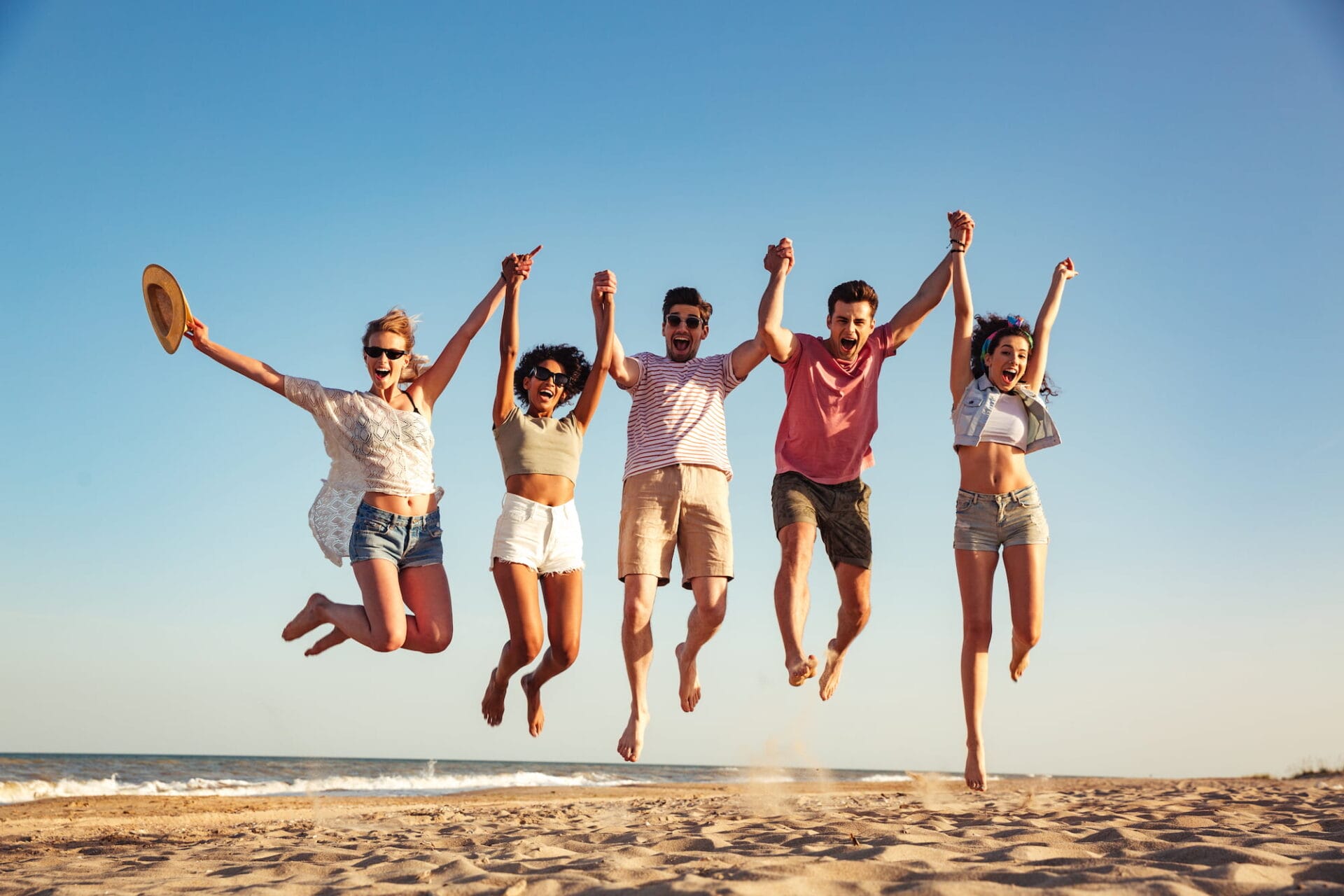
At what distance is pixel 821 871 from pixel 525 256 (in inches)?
162

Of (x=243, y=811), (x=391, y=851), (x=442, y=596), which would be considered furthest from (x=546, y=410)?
(x=243, y=811)

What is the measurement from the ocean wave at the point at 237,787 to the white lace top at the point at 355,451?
1054 cm

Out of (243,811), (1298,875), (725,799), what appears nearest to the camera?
(1298,875)

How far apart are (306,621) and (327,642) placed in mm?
187

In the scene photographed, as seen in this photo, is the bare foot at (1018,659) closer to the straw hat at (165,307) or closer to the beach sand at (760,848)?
the beach sand at (760,848)

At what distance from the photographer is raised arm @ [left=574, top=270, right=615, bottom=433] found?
21.1 feet

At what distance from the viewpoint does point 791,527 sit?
6391mm

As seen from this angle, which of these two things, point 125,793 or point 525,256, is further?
point 125,793

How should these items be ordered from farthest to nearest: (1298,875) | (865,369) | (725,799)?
(725,799)
(865,369)
(1298,875)

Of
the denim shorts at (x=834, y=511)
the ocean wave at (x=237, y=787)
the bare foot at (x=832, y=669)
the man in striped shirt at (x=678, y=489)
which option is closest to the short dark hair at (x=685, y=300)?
the man in striped shirt at (x=678, y=489)

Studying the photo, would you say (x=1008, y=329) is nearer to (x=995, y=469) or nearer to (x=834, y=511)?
(x=995, y=469)

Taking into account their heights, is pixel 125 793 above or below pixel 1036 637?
below

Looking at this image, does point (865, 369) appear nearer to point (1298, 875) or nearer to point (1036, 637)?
point (1036, 637)

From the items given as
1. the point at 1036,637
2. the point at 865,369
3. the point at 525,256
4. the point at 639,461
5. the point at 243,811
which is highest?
the point at 525,256
